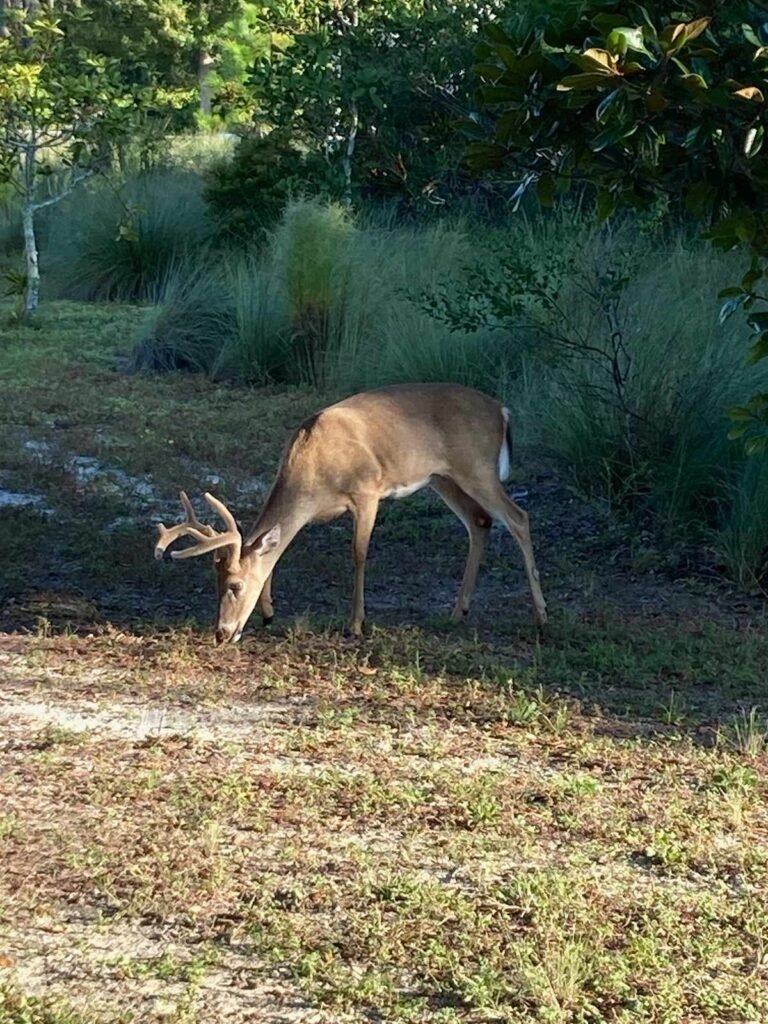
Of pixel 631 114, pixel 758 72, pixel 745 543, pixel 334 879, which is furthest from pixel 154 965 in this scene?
pixel 745 543

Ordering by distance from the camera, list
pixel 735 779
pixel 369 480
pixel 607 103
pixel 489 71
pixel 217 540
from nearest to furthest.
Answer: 1. pixel 607 103
2. pixel 489 71
3. pixel 735 779
4. pixel 217 540
5. pixel 369 480

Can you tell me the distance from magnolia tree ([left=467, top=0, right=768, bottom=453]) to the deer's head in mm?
2664

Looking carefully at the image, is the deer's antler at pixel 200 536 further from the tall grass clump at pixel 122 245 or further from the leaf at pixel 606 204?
the tall grass clump at pixel 122 245

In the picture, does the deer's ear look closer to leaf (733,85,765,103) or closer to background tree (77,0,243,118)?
leaf (733,85,765,103)

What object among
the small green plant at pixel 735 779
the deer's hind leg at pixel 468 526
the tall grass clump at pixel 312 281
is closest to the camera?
the small green plant at pixel 735 779

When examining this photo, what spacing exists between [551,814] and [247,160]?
16640 mm

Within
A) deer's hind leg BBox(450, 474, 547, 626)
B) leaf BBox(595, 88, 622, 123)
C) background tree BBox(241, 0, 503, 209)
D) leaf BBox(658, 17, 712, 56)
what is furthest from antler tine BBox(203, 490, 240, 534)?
background tree BBox(241, 0, 503, 209)

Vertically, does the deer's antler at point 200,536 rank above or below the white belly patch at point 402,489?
above

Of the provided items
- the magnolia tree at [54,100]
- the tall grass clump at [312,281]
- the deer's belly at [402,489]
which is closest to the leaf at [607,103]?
the deer's belly at [402,489]

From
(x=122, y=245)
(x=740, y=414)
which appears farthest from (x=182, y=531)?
(x=122, y=245)

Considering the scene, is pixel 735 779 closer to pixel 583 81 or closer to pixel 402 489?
pixel 583 81

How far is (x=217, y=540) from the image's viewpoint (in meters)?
7.00

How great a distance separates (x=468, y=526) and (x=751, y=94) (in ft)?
13.9

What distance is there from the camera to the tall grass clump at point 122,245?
1945cm
